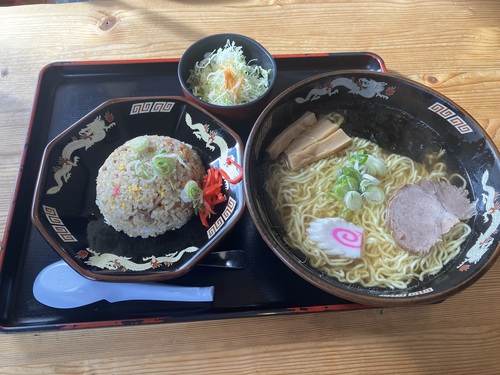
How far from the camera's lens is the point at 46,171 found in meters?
1.26

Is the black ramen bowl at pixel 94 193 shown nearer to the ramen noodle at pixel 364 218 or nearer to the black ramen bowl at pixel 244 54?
the black ramen bowl at pixel 244 54

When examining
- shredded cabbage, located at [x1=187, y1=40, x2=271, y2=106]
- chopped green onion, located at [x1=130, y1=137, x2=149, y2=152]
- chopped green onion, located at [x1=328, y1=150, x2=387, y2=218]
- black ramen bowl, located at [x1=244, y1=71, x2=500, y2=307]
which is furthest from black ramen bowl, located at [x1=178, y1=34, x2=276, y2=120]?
chopped green onion, located at [x1=328, y1=150, x2=387, y2=218]

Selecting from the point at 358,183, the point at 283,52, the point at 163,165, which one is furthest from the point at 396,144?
the point at 163,165

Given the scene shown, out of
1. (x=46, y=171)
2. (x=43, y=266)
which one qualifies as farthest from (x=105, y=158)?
(x=43, y=266)

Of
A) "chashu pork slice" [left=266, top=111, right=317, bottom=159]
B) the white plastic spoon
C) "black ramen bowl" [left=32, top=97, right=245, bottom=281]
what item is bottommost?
the white plastic spoon

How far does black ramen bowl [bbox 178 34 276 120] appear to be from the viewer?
4.65ft

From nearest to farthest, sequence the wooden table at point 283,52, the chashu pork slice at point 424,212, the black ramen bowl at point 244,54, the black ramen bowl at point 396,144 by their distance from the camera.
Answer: the black ramen bowl at point 396,144 < the wooden table at point 283,52 < the chashu pork slice at point 424,212 < the black ramen bowl at point 244,54

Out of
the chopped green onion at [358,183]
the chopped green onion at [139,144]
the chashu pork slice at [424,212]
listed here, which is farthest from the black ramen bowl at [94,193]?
the chashu pork slice at [424,212]

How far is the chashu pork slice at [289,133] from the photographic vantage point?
53.8 inches

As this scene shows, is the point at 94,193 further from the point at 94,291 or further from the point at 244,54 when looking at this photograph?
the point at 244,54

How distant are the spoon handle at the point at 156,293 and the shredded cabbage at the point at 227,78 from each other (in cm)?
75

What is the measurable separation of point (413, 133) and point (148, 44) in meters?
1.25

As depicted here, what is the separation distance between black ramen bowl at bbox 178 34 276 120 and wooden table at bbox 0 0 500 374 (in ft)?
0.65

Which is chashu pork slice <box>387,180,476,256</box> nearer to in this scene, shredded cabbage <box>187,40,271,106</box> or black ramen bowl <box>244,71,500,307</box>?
black ramen bowl <box>244,71,500,307</box>
